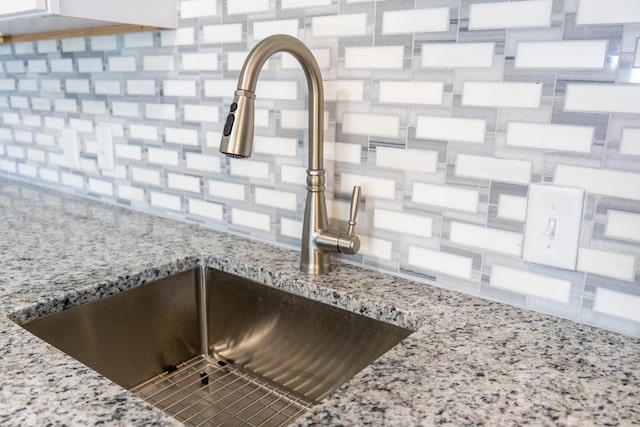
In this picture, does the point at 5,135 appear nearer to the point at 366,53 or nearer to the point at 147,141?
the point at 147,141

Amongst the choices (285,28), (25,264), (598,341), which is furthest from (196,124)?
(598,341)

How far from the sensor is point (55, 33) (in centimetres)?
137

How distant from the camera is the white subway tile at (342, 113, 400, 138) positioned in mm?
879

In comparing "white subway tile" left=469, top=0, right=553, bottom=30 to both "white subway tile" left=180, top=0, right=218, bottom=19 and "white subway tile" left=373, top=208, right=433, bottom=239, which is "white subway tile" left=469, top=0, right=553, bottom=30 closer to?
→ "white subway tile" left=373, top=208, right=433, bottom=239

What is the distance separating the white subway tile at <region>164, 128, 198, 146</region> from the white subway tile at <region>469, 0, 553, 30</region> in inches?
26.9

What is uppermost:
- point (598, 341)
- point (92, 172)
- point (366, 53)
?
point (366, 53)

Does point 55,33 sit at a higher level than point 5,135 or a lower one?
higher

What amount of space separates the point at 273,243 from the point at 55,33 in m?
0.87

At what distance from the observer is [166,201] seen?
130 cm

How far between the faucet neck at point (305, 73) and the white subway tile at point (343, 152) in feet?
0.30

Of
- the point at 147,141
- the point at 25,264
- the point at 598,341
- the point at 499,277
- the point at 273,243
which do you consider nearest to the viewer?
the point at 598,341

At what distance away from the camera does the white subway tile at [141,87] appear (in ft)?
4.11

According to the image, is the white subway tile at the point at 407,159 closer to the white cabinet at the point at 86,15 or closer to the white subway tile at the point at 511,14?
the white subway tile at the point at 511,14

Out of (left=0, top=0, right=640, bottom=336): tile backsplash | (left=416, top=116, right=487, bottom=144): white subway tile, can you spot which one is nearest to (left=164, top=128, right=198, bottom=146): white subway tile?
(left=0, top=0, right=640, bottom=336): tile backsplash
